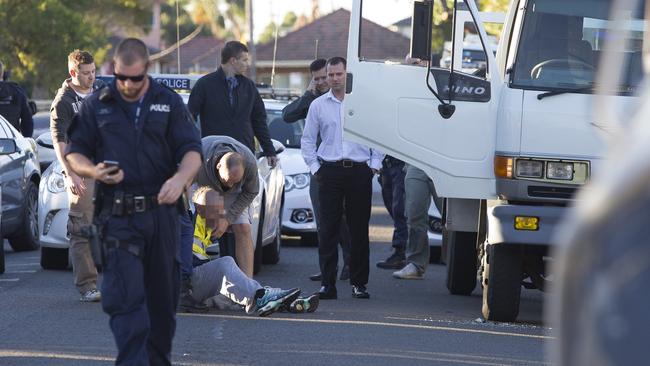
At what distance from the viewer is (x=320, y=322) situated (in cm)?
936

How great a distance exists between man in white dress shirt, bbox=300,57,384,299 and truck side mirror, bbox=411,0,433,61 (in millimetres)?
1884

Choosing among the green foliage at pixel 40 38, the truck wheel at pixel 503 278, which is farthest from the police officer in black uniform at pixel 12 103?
the green foliage at pixel 40 38

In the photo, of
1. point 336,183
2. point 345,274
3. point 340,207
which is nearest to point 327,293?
point 340,207

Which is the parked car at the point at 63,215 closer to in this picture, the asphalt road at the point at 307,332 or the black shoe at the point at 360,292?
the asphalt road at the point at 307,332

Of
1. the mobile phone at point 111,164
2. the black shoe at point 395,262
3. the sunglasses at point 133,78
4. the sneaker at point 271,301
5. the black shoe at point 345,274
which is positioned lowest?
the black shoe at point 395,262

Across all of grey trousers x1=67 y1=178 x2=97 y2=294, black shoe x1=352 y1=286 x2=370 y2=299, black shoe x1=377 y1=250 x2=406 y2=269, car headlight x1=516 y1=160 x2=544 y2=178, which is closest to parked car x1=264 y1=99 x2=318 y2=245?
black shoe x1=377 y1=250 x2=406 y2=269

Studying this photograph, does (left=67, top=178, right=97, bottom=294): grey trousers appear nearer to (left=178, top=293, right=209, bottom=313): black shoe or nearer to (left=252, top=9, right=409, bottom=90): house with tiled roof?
(left=178, top=293, right=209, bottom=313): black shoe

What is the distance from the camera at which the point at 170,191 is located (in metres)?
6.34

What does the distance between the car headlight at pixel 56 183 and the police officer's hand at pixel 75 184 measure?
2.04 meters

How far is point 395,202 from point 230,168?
16.6 ft

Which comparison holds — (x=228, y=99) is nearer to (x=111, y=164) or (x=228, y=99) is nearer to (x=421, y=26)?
(x=421, y=26)

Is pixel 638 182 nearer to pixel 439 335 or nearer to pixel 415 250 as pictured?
pixel 439 335

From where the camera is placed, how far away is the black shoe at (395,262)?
13.8 m

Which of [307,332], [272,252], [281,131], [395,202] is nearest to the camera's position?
[307,332]
